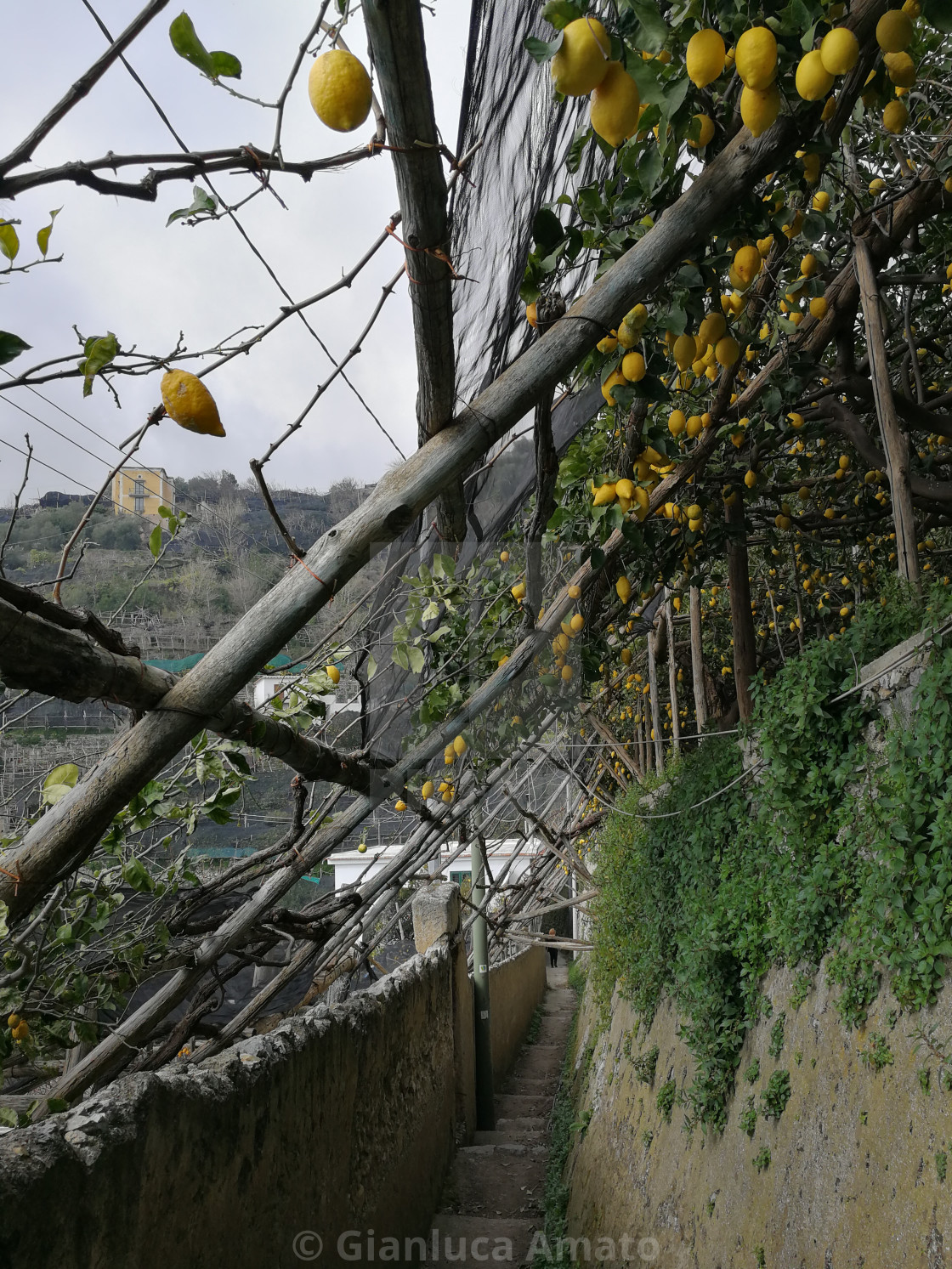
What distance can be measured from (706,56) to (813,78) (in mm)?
142

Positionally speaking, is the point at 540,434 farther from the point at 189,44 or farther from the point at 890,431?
the point at 890,431

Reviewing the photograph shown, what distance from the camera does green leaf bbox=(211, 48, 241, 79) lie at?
94cm

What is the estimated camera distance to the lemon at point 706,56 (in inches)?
45.3

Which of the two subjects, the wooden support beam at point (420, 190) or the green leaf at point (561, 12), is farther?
the green leaf at point (561, 12)

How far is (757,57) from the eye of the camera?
112 cm

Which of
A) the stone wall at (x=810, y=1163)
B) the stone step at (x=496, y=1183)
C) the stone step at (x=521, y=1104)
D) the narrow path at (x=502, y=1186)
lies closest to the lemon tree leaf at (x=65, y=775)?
the stone wall at (x=810, y=1163)

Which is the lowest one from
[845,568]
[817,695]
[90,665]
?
[90,665]

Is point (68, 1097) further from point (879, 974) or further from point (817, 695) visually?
point (817, 695)

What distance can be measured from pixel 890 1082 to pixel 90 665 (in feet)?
6.38

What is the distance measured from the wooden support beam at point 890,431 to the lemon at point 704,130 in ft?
5.09

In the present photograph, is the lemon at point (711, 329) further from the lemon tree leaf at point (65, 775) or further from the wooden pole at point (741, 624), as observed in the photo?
the wooden pole at point (741, 624)

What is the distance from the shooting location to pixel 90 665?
1086 millimetres

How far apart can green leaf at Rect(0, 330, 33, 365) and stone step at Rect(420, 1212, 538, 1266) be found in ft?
14.6

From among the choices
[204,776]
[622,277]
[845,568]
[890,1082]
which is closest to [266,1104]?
[204,776]
